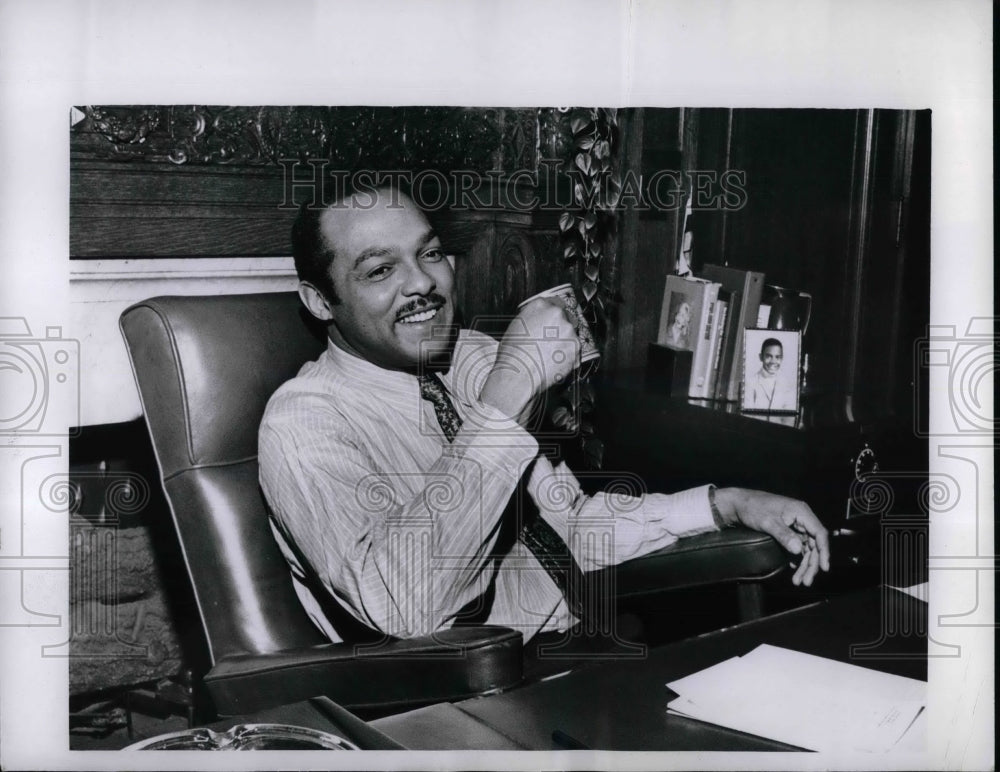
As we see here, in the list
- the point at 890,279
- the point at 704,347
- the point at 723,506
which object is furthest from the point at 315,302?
the point at 890,279

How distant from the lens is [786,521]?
1.98 meters

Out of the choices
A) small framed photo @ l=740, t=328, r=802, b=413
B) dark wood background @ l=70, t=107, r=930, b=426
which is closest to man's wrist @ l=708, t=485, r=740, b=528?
small framed photo @ l=740, t=328, r=802, b=413

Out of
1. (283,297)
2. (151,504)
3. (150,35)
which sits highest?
(150,35)

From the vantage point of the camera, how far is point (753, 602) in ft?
6.46

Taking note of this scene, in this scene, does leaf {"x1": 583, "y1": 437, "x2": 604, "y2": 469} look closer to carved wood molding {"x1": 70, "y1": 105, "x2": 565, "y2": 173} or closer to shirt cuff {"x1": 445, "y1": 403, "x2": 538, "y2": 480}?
shirt cuff {"x1": 445, "y1": 403, "x2": 538, "y2": 480}

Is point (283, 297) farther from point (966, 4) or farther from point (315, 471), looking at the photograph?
point (966, 4)

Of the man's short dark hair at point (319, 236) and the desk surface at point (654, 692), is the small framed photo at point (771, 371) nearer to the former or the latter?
the desk surface at point (654, 692)

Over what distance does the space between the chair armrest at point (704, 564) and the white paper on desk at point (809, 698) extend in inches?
6.8

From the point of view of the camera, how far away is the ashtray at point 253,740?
153 cm

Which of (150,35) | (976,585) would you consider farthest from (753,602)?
(150,35)

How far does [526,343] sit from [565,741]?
736 mm

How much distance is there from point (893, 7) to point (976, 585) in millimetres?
1176

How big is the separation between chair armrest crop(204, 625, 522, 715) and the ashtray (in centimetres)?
7

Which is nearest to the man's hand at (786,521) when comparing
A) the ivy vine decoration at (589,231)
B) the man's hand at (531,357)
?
the ivy vine decoration at (589,231)
